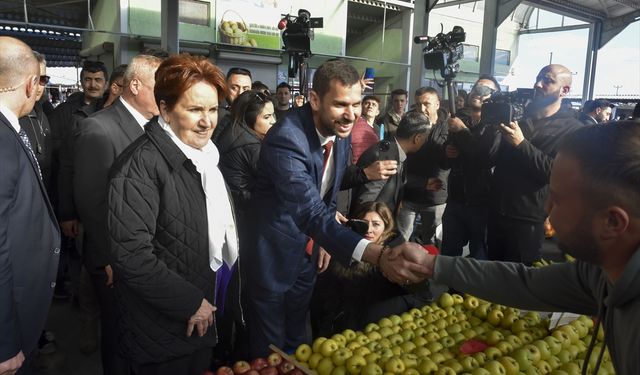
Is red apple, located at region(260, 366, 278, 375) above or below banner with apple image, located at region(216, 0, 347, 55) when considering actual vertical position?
below

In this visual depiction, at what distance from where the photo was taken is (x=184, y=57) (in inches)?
71.8

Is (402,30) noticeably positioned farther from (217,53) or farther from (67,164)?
(67,164)

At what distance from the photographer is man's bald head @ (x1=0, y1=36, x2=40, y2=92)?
1.65 meters

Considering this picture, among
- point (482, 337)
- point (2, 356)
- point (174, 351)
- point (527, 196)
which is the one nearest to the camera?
point (2, 356)

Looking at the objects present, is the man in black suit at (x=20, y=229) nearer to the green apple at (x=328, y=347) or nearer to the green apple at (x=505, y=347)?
the green apple at (x=328, y=347)

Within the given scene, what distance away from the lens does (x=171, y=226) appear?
1725mm

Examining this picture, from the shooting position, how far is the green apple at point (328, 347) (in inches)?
77.4

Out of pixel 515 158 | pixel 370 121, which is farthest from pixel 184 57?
pixel 370 121

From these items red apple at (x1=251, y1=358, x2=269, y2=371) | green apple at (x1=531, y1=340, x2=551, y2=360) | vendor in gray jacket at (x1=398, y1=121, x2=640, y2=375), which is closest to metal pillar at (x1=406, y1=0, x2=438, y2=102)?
green apple at (x1=531, y1=340, x2=551, y2=360)

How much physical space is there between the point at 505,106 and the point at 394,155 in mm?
912

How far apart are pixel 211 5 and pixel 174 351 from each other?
12.2 metres

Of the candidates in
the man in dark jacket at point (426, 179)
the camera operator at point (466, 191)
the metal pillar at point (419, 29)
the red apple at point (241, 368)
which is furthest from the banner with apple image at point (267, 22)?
the red apple at point (241, 368)

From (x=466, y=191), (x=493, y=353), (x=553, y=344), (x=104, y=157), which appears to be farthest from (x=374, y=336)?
(x=466, y=191)

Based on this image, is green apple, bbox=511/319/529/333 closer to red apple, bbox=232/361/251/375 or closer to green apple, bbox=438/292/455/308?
green apple, bbox=438/292/455/308
